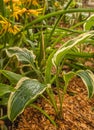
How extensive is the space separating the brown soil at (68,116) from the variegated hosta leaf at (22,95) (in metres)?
0.22

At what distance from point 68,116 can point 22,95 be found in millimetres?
334

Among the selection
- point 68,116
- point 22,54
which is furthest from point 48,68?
point 68,116

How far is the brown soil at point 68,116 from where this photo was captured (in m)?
1.17

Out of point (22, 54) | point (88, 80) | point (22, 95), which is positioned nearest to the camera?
point (22, 95)

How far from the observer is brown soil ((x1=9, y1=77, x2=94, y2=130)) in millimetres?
1172

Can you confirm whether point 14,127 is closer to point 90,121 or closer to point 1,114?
point 1,114

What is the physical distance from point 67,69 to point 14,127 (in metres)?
0.55

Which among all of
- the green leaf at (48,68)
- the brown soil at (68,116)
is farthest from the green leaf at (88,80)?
the brown soil at (68,116)

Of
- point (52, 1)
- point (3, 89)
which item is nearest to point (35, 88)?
point (3, 89)

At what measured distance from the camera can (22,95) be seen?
0.96 m

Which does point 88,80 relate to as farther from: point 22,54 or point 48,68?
point 22,54

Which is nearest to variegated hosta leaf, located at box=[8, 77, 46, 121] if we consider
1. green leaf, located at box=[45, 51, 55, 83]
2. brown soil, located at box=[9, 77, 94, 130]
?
green leaf, located at box=[45, 51, 55, 83]

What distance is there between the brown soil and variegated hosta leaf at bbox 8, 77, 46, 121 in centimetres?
22

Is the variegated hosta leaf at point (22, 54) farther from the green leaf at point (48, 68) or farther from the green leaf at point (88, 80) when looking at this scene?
the green leaf at point (88, 80)
